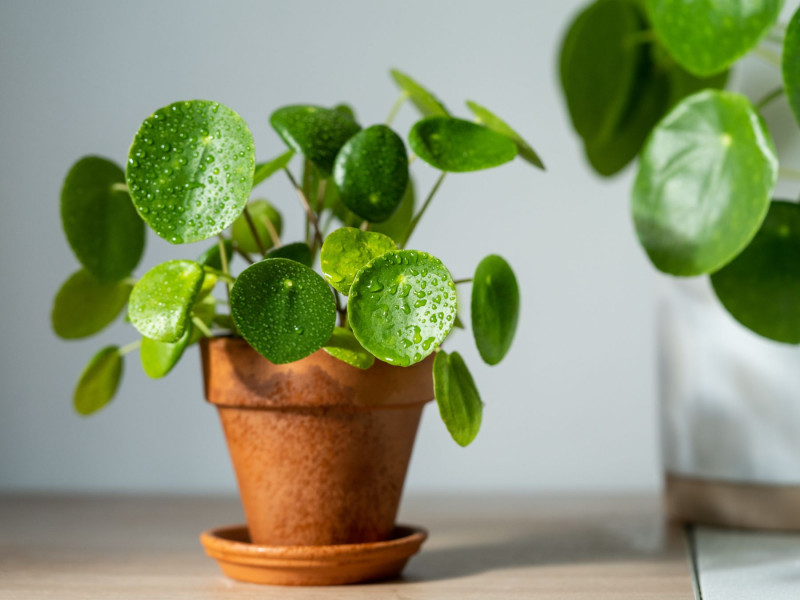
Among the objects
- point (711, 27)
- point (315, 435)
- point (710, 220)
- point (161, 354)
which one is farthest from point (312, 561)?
point (711, 27)

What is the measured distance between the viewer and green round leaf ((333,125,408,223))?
2.21 feet

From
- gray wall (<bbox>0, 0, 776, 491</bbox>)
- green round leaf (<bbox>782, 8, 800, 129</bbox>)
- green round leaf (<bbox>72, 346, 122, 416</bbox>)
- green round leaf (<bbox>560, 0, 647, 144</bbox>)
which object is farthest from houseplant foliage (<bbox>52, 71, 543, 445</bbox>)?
gray wall (<bbox>0, 0, 776, 491</bbox>)

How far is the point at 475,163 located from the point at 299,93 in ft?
2.83

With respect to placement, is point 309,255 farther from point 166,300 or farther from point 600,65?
point 600,65

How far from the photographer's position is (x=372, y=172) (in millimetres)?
674

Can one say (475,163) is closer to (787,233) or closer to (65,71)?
(787,233)

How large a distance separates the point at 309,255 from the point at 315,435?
0.16m

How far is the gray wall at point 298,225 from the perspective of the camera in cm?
147

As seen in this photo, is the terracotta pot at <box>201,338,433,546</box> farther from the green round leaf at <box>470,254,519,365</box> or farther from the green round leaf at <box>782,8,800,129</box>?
the green round leaf at <box>782,8,800,129</box>

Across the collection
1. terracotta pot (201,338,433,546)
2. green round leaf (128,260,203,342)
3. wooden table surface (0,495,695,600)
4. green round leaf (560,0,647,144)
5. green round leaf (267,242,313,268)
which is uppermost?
green round leaf (560,0,647,144)

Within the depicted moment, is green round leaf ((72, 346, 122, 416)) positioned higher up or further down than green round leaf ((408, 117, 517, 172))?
further down

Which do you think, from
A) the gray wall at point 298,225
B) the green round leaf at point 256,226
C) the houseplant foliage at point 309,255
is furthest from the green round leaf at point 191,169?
the gray wall at point 298,225

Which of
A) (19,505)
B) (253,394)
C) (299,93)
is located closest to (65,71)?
(299,93)

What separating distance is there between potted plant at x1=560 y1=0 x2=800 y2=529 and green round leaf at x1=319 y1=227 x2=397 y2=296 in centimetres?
30
